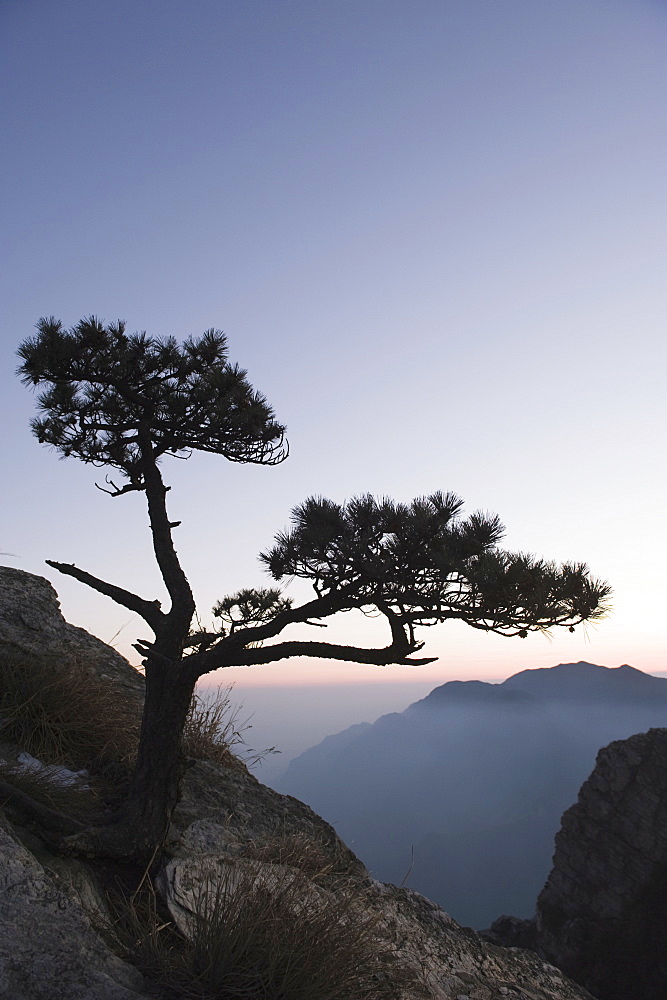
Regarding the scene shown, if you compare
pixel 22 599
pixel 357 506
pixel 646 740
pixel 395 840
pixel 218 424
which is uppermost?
pixel 218 424

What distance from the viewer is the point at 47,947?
2979mm

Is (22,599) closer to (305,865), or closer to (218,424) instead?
(218,424)

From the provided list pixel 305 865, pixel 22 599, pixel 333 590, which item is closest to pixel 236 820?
pixel 305 865

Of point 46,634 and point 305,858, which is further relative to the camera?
point 46,634

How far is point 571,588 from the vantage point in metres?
4.30

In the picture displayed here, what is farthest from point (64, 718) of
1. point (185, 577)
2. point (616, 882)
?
point (616, 882)

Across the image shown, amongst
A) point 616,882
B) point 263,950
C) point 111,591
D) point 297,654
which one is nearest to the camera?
point 263,950

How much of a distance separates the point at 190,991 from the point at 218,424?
443 centimetres

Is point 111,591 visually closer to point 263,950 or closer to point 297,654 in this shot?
point 297,654

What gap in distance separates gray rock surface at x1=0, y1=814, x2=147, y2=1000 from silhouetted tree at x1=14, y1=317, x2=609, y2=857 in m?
0.80

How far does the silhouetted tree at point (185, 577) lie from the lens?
4391 millimetres

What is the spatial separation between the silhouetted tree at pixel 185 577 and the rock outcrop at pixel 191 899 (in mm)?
573

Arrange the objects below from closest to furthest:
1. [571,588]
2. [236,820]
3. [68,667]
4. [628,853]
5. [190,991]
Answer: [190,991] → [571,588] → [236,820] → [68,667] → [628,853]

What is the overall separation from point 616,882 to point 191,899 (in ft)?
98.8
